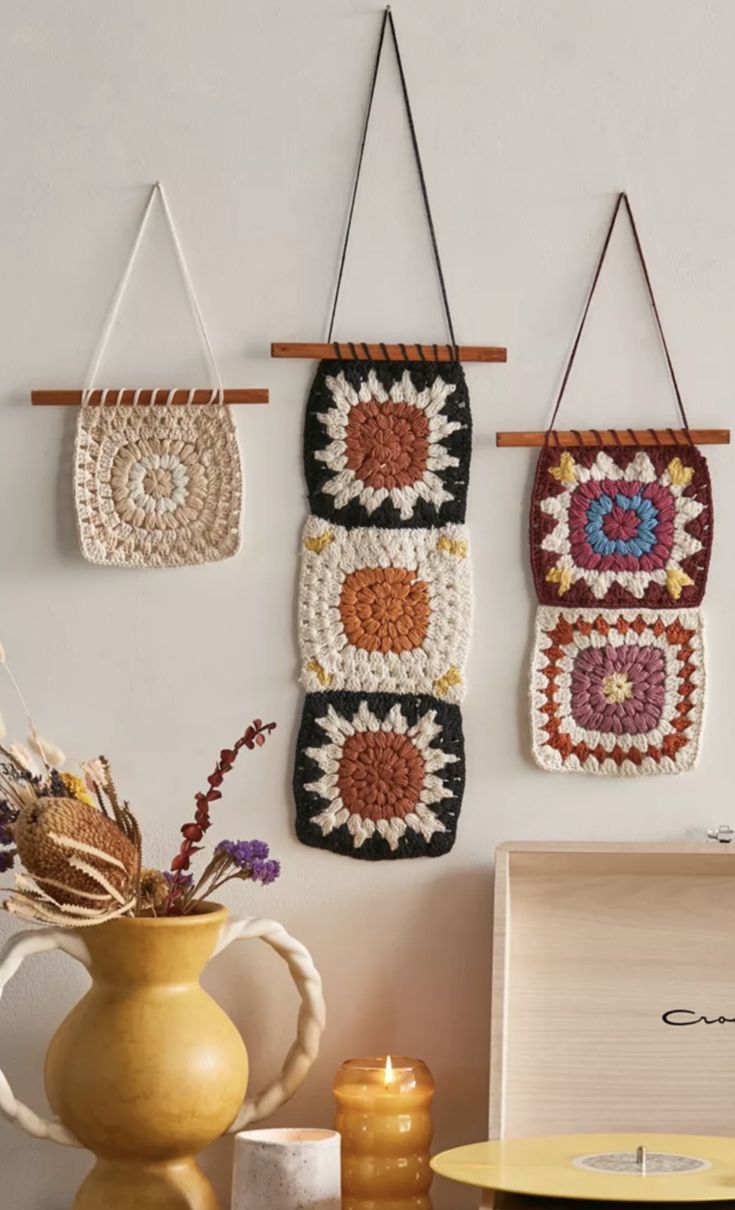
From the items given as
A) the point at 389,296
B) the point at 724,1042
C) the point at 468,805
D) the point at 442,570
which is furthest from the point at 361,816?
the point at 389,296

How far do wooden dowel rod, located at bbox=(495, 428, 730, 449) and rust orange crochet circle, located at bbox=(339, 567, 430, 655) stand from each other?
0.15 m

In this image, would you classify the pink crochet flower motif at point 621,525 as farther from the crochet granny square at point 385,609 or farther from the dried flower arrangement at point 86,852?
the dried flower arrangement at point 86,852

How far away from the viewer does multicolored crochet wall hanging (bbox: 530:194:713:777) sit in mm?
1250

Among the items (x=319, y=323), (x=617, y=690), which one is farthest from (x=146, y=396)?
(x=617, y=690)

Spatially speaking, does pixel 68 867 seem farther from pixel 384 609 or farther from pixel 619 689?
pixel 619 689

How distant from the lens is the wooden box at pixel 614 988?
117cm

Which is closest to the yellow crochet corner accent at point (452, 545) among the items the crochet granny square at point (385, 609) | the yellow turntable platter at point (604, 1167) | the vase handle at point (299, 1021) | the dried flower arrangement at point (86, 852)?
the crochet granny square at point (385, 609)

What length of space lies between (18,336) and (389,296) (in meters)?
0.33

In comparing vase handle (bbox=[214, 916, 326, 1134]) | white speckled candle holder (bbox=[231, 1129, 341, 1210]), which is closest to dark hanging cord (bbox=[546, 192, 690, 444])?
vase handle (bbox=[214, 916, 326, 1134])

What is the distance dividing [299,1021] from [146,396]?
551 millimetres

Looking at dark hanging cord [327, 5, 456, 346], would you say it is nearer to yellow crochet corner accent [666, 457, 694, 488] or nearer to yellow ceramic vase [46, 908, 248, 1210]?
yellow crochet corner accent [666, 457, 694, 488]

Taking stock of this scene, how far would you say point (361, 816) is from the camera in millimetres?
1254

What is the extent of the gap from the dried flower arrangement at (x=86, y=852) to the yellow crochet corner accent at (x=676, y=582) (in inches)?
14.4

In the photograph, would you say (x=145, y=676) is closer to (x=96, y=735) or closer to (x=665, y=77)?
(x=96, y=735)
